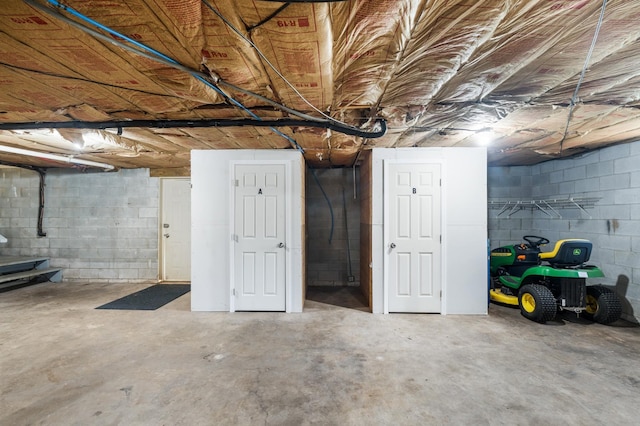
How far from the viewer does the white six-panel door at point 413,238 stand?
3.45m

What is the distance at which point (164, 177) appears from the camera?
498 centimetres

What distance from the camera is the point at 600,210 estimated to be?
3.48 metres

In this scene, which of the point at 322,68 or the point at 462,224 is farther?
A: the point at 462,224

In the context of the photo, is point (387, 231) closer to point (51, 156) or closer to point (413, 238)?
point (413, 238)

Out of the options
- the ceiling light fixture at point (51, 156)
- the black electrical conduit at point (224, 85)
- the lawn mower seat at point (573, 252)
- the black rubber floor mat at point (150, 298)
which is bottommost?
the black rubber floor mat at point (150, 298)

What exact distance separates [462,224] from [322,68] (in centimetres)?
277

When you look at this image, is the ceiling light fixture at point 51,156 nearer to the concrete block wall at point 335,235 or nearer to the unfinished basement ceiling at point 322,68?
the unfinished basement ceiling at point 322,68

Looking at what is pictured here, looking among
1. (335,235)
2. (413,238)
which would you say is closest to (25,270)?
(335,235)

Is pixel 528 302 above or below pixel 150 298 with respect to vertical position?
above

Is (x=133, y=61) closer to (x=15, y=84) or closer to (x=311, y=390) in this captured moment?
(x=15, y=84)

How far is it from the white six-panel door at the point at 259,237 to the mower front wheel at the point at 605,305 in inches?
147

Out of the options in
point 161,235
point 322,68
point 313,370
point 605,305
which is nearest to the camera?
point 322,68

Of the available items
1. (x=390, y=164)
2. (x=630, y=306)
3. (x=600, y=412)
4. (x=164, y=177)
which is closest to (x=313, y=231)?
(x=390, y=164)

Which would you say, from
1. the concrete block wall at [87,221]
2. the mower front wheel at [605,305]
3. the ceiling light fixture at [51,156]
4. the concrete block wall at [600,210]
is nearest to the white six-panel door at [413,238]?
the mower front wheel at [605,305]
